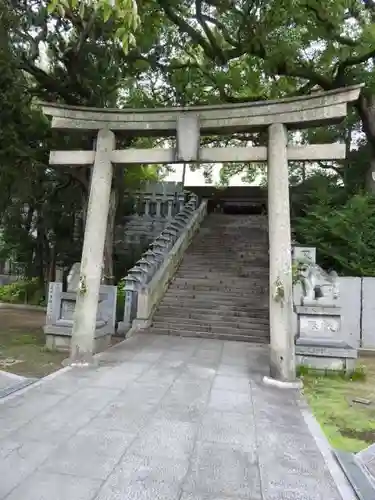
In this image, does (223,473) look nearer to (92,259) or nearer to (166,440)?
(166,440)

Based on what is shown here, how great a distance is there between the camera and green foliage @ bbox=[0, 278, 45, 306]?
16.4 meters

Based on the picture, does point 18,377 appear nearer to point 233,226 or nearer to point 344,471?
point 344,471

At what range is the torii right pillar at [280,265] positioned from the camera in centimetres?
615

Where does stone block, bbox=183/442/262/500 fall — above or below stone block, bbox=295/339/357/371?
below

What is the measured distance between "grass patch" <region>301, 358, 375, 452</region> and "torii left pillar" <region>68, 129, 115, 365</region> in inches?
132

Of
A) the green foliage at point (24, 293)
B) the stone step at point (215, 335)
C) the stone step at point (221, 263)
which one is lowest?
the stone step at point (215, 335)

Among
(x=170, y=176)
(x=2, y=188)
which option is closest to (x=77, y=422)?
(x=2, y=188)

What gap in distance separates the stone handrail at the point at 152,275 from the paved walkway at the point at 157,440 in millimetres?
3852

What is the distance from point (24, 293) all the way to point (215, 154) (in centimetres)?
1223

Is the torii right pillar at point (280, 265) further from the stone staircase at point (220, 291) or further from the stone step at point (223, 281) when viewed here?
the stone step at point (223, 281)

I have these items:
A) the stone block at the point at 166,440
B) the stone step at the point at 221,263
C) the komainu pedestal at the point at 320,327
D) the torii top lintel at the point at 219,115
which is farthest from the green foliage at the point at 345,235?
the stone block at the point at 166,440

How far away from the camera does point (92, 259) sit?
6.94m

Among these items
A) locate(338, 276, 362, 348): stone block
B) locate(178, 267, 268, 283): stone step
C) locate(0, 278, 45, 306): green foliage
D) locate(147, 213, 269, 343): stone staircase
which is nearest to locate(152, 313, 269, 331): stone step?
locate(147, 213, 269, 343): stone staircase

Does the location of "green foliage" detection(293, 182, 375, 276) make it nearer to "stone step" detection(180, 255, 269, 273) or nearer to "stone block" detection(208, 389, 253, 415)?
"stone step" detection(180, 255, 269, 273)
